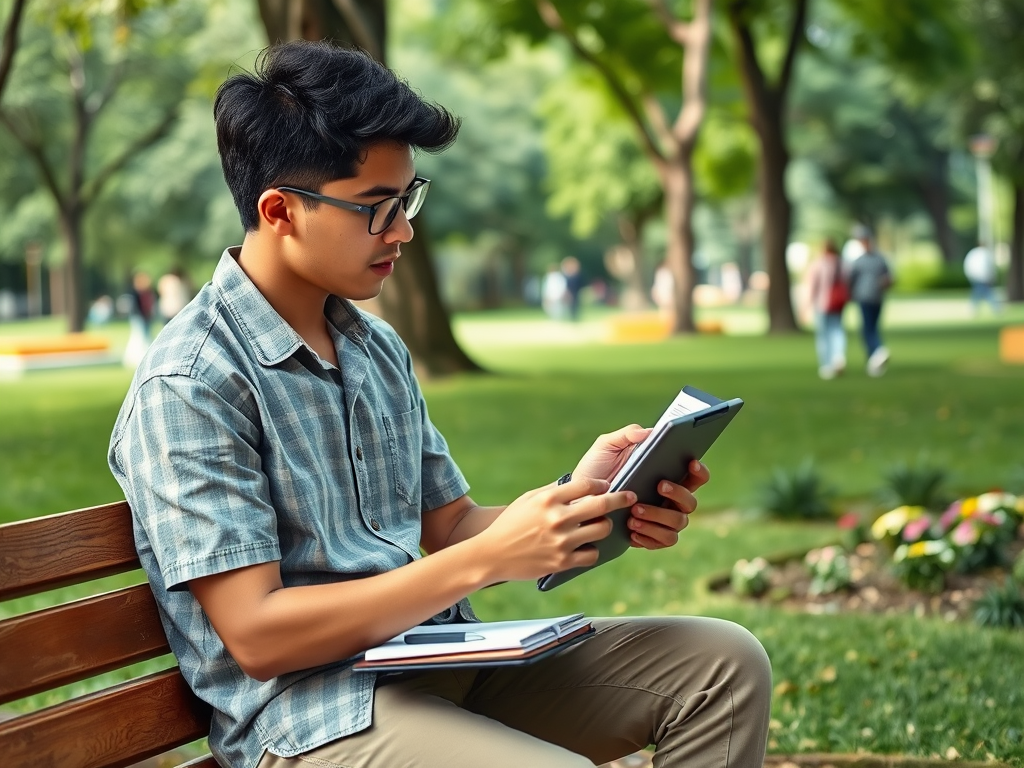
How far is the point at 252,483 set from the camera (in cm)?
223

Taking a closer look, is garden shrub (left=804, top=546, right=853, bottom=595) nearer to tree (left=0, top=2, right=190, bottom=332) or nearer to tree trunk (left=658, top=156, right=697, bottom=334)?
tree trunk (left=658, top=156, right=697, bottom=334)

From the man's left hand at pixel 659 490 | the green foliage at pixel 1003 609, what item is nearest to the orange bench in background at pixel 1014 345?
the green foliage at pixel 1003 609

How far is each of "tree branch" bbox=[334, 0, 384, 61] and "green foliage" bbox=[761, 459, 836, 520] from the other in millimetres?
7952

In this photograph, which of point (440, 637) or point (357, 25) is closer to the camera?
point (440, 637)

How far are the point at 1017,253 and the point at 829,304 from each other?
23.1 meters

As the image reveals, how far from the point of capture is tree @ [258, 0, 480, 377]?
51.2ft

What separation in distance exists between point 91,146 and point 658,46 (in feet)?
64.1

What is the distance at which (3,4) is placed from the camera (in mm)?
31891

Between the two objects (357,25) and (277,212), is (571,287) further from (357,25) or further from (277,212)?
(277,212)

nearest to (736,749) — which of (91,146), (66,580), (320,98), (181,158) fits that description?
(66,580)

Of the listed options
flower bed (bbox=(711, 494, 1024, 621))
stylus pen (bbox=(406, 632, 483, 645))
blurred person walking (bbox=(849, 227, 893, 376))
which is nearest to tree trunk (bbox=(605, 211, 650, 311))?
blurred person walking (bbox=(849, 227, 893, 376))

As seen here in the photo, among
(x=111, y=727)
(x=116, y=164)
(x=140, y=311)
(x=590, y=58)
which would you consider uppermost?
(x=590, y=58)

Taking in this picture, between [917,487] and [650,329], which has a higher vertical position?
[917,487]

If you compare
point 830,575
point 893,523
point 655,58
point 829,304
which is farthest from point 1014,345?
point 830,575
